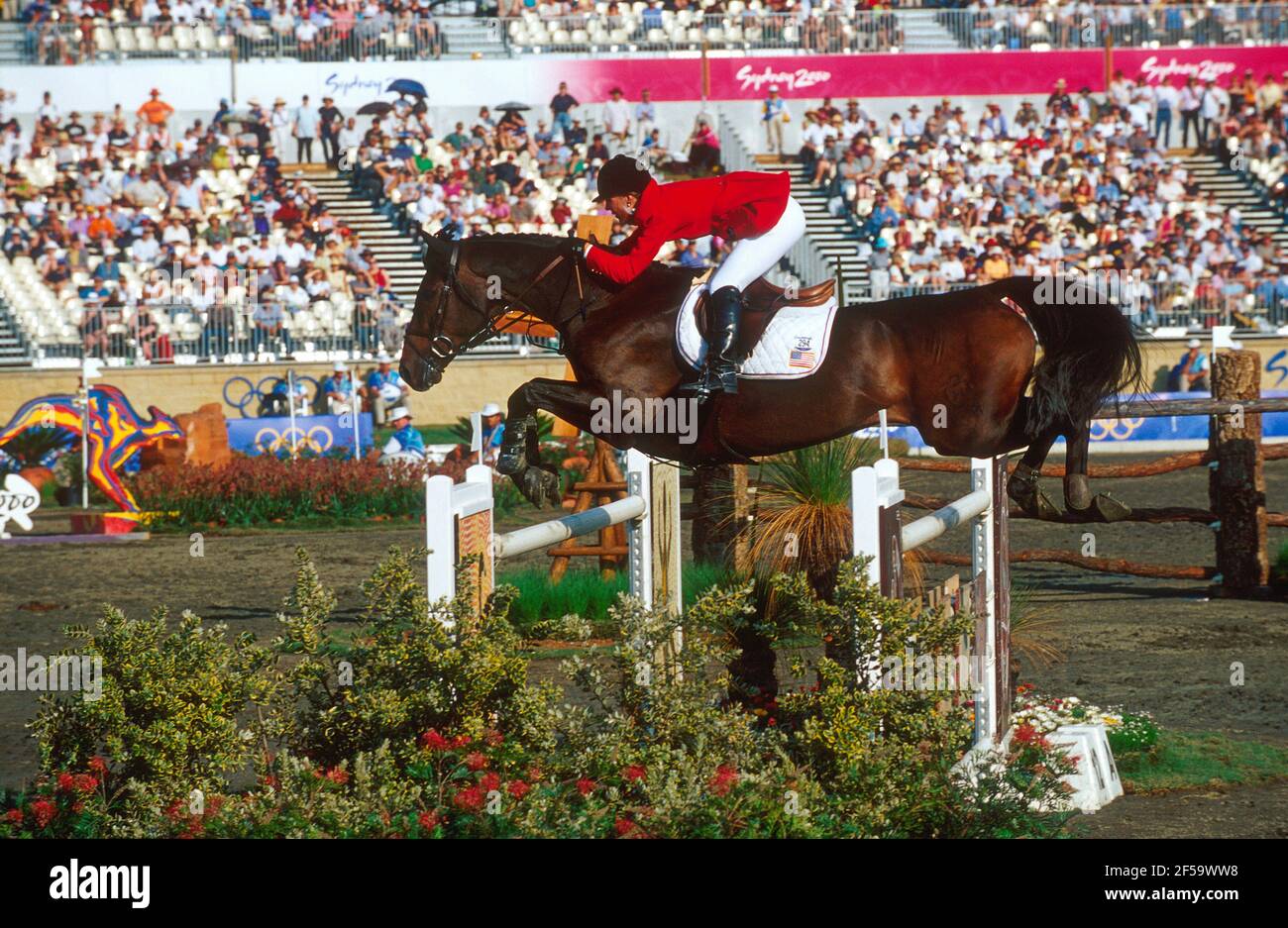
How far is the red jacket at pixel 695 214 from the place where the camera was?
5.70 m

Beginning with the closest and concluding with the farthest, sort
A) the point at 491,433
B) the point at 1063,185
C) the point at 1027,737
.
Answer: the point at 1027,737, the point at 491,433, the point at 1063,185

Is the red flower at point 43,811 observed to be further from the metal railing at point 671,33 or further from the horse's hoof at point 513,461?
the metal railing at point 671,33

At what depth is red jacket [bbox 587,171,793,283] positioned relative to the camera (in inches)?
224

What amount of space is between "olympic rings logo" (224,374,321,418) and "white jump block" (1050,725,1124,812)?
1722 centimetres

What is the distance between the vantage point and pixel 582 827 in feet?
13.6

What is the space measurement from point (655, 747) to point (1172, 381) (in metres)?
20.2

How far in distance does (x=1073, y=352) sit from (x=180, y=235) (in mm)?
20829

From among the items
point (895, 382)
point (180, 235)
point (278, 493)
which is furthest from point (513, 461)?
point (180, 235)

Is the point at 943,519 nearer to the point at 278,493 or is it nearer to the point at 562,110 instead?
the point at 278,493

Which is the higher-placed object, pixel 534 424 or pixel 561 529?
pixel 534 424

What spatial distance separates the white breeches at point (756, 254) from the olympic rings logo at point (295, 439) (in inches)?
552

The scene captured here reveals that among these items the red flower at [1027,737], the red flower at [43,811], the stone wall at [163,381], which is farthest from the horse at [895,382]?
the stone wall at [163,381]

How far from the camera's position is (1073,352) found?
18.7ft
